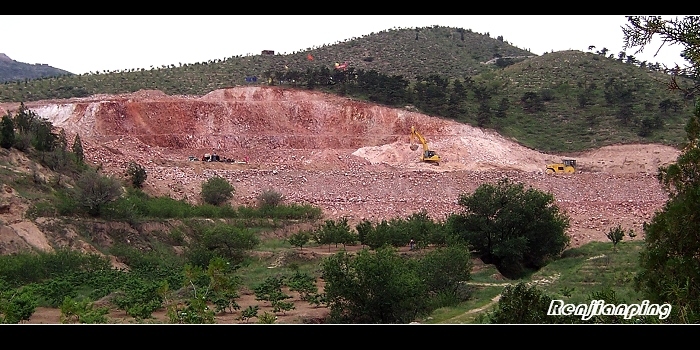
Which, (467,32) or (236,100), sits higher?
(467,32)

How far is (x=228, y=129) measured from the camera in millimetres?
37125

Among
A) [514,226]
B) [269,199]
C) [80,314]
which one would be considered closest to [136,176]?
[269,199]

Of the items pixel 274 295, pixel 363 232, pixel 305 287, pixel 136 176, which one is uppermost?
pixel 136 176

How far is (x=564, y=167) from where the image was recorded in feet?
106

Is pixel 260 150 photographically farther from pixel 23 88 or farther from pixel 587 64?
pixel 587 64

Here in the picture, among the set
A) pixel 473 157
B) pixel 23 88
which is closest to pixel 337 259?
pixel 473 157

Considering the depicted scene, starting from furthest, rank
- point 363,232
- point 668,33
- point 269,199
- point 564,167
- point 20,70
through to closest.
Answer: point 20,70, point 564,167, point 269,199, point 363,232, point 668,33

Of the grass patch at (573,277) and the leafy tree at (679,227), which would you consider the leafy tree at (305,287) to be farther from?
the leafy tree at (679,227)

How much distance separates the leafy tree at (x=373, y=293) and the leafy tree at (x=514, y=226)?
732 centimetres

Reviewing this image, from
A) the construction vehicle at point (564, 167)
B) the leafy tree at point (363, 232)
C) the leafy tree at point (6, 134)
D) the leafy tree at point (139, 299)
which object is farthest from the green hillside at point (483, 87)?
the leafy tree at point (139, 299)

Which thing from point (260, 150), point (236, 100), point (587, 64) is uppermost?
point (587, 64)

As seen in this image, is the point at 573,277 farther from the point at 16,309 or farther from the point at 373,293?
the point at 16,309

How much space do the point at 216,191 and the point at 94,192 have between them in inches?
295
